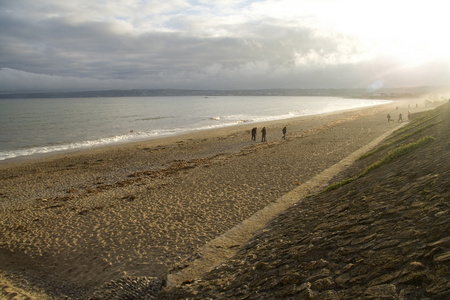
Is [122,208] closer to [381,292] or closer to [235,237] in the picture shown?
[235,237]

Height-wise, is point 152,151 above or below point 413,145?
below

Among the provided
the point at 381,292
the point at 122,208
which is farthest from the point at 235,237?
the point at 122,208

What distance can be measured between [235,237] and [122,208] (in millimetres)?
5679

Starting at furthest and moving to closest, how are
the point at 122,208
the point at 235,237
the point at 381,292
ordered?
the point at 122,208 → the point at 235,237 → the point at 381,292

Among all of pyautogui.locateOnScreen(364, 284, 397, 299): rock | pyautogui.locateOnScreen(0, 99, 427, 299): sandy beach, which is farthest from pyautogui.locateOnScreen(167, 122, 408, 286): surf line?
pyautogui.locateOnScreen(364, 284, 397, 299): rock

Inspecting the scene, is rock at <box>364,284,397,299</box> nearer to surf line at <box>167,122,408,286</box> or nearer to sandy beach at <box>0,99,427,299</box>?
surf line at <box>167,122,408,286</box>

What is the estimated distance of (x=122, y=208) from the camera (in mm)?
12539

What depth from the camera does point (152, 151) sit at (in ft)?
91.4

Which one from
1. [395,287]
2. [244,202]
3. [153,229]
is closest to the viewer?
[395,287]

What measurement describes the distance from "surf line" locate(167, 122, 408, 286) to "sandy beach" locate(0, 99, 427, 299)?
15.8 inches

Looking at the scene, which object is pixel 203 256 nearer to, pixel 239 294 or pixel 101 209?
pixel 239 294

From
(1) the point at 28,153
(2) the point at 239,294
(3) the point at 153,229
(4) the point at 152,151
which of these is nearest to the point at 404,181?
(2) the point at 239,294

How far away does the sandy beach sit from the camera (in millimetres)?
8086

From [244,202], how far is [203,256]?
4.48m
